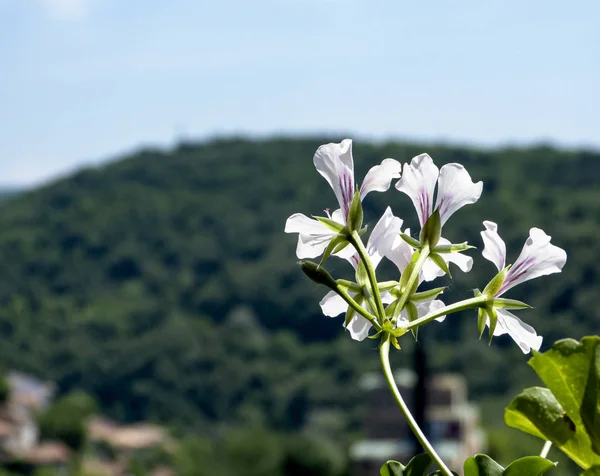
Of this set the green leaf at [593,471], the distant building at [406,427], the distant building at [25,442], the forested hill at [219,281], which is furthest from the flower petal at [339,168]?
the forested hill at [219,281]

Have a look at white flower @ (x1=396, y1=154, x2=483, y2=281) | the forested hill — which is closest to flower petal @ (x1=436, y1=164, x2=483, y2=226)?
white flower @ (x1=396, y1=154, x2=483, y2=281)

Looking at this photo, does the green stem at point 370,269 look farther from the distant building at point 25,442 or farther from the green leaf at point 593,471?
the distant building at point 25,442

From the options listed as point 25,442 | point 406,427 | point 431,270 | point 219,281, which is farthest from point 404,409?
point 219,281

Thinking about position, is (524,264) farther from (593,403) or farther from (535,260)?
(593,403)

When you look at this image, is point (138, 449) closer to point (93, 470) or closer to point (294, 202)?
point (93, 470)

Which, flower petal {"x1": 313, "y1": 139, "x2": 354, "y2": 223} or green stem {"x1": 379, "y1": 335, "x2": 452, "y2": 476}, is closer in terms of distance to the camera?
green stem {"x1": 379, "y1": 335, "x2": 452, "y2": 476}

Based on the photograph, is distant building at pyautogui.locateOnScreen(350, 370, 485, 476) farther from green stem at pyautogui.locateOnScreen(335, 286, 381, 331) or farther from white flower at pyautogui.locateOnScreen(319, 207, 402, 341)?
green stem at pyautogui.locateOnScreen(335, 286, 381, 331)
